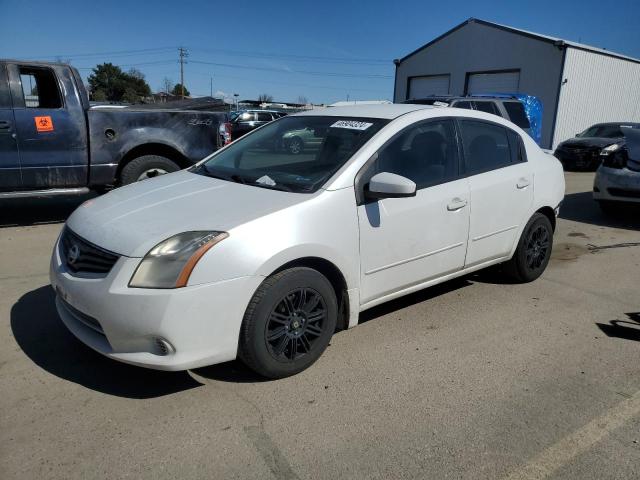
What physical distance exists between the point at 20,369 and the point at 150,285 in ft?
4.11

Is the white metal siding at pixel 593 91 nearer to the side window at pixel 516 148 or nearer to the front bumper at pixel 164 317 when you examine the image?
the side window at pixel 516 148

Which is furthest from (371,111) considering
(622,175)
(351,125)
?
(622,175)

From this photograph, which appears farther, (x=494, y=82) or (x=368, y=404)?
(x=494, y=82)

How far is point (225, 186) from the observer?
3.42 metres

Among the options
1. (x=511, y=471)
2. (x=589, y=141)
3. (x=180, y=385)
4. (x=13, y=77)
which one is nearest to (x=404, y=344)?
(x=511, y=471)

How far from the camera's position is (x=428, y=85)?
26.1 metres

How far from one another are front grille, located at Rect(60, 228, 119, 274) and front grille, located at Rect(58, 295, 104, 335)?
234 mm

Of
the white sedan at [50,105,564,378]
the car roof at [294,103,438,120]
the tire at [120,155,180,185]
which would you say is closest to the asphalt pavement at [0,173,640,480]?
the white sedan at [50,105,564,378]

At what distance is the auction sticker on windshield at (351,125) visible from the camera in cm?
362

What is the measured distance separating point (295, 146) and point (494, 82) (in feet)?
72.5

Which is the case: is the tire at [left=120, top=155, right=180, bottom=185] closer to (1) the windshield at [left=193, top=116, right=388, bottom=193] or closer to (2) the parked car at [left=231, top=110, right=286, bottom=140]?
(1) the windshield at [left=193, top=116, right=388, bottom=193]

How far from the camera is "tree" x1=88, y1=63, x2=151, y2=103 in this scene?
70.4 meters

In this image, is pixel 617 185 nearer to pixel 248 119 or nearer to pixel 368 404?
pixel 368 404

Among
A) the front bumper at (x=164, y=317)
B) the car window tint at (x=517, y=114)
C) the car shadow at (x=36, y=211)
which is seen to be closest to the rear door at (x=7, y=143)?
the car shadow at (x=36, y=211)
